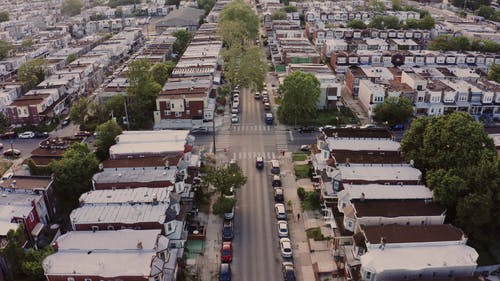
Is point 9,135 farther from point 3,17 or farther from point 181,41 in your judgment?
point 3,17

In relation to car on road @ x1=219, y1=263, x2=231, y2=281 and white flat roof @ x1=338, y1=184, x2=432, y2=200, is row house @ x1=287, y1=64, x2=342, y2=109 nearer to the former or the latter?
white flat roof @ x1=338, y1=184, x2=432, y2=200

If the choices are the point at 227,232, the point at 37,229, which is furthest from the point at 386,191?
the point at 37,229

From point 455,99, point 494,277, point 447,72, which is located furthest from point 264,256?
point 447,72

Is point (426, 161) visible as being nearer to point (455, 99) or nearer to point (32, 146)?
point (455, 99)

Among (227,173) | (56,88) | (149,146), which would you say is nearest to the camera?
(227,173)

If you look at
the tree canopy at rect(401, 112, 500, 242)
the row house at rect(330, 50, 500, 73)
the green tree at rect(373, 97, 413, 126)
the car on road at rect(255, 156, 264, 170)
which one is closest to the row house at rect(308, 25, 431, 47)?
the row house at rect(330, 50, 500, 73)

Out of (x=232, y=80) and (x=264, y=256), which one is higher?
(x=232, y=80)
